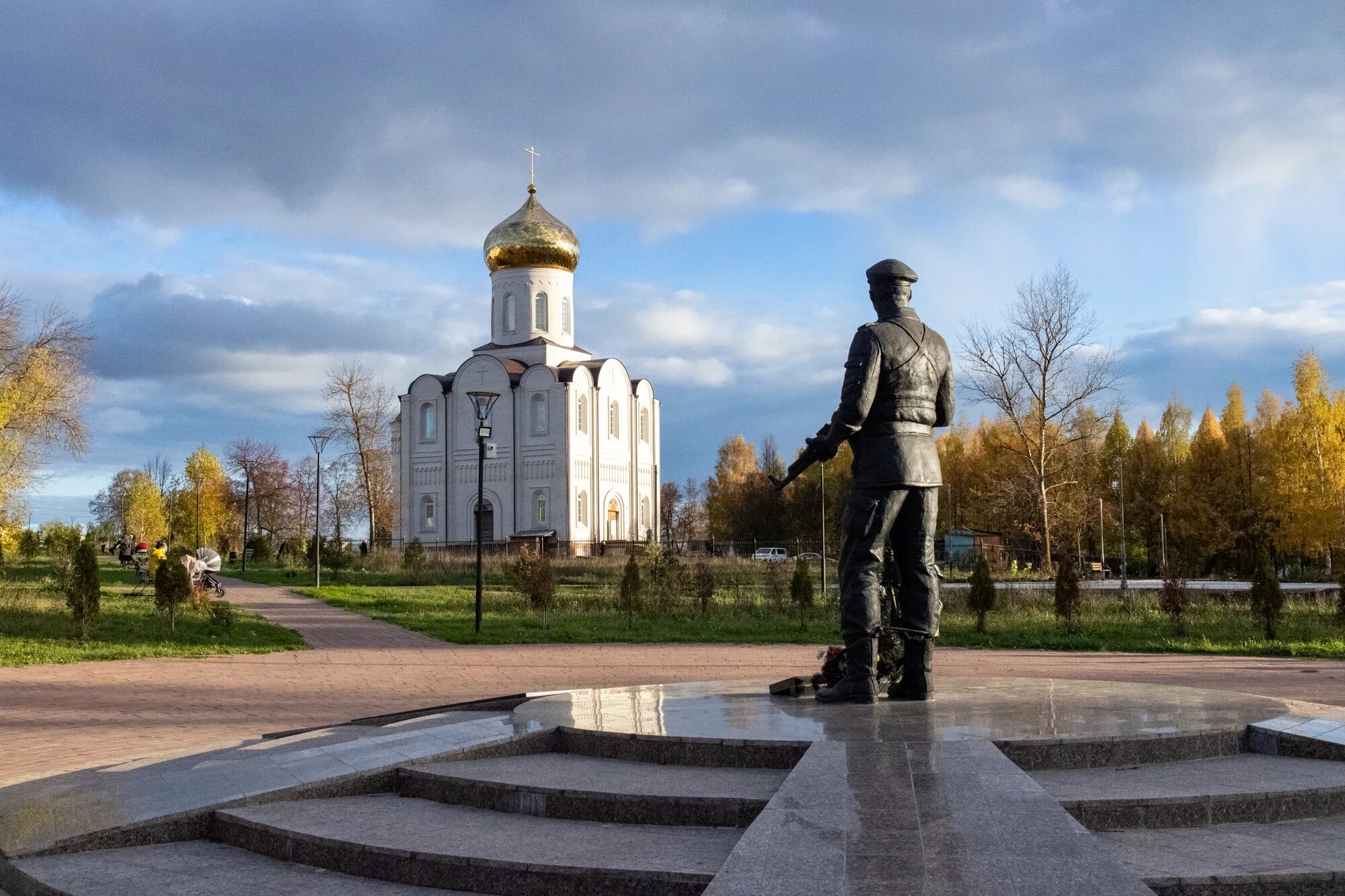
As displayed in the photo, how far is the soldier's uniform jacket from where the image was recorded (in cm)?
689

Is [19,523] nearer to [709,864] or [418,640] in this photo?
[418,640]

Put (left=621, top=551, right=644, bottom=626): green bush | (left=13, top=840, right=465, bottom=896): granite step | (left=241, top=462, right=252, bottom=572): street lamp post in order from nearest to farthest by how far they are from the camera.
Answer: (left=13, top=840, right=465, bottom=896): granite step < (left=621, top=551, right=644, bottom=626): green bush < (left=241, top=462, right=252, bottom=572): street lamp post

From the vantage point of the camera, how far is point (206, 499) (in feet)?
240

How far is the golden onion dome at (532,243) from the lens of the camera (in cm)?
5194

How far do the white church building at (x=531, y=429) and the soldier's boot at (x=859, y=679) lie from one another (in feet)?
140

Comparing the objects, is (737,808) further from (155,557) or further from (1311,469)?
(1311,469)

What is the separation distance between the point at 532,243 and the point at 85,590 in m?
38.0

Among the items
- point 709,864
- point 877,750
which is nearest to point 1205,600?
point 877,750

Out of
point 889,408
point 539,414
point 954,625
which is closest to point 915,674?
point 889,408

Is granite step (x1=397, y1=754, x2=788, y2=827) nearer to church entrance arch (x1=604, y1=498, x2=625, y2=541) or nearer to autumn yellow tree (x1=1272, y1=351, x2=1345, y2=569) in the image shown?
autumn yellow tree (x1=1272, y1=351, x2=1345, y2=569)

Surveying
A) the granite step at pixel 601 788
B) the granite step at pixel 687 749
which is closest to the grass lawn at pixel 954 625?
the granite step at pixel 687 749

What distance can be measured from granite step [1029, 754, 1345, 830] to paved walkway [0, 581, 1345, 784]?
4745 mm

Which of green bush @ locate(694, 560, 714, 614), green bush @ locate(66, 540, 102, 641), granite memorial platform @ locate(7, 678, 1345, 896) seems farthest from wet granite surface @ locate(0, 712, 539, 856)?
green bush @ locate(694, 560, 714, 614)

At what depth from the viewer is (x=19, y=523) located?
35.8 metres
